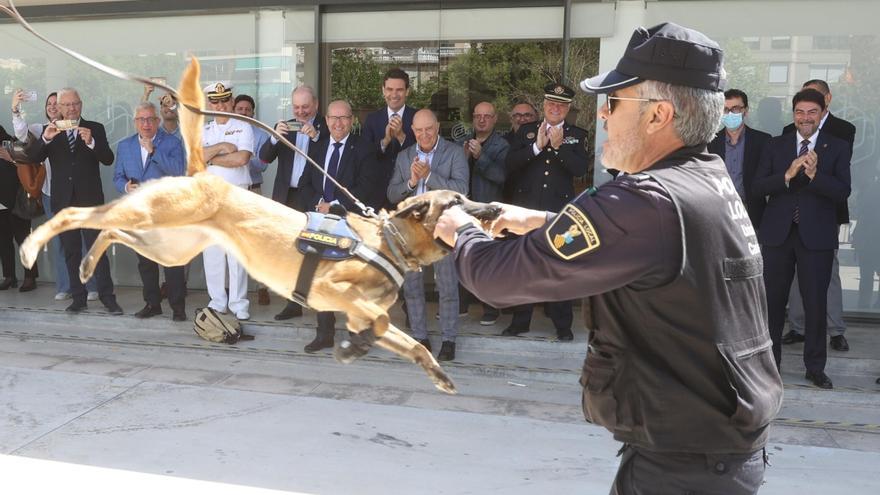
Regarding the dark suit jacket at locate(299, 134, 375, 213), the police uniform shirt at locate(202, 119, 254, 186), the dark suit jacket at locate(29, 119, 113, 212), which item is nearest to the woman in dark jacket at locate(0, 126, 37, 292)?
the dark suit jacket at locate(29, 119, 113, 212)

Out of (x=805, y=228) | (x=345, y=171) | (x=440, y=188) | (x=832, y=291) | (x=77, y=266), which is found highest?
(x=345, y=171)

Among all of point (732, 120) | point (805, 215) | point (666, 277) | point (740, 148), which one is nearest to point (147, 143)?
point (732, 120)

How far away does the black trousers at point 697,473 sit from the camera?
6.30 ft

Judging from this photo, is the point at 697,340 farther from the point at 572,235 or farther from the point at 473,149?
the point at 473,149

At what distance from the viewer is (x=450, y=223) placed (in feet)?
6.84

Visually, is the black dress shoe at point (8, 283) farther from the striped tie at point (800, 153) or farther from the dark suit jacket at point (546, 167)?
the striped tie at point (800, 153)

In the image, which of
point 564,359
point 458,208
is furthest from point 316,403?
point 458,208

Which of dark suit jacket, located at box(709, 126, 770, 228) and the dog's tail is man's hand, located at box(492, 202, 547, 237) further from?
dark suit jacket, located at box(709, 126, 770, 228)

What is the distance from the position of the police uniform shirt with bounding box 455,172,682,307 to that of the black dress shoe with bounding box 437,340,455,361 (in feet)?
15.0

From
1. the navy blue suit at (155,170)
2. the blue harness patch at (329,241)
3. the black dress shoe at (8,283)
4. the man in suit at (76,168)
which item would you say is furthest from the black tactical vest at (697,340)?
the black dress shoe at (8,283)

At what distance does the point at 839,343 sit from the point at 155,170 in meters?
5.82

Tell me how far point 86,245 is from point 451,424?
4.70 metres

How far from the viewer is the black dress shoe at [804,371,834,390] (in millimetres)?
5738

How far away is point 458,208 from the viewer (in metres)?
2.16
